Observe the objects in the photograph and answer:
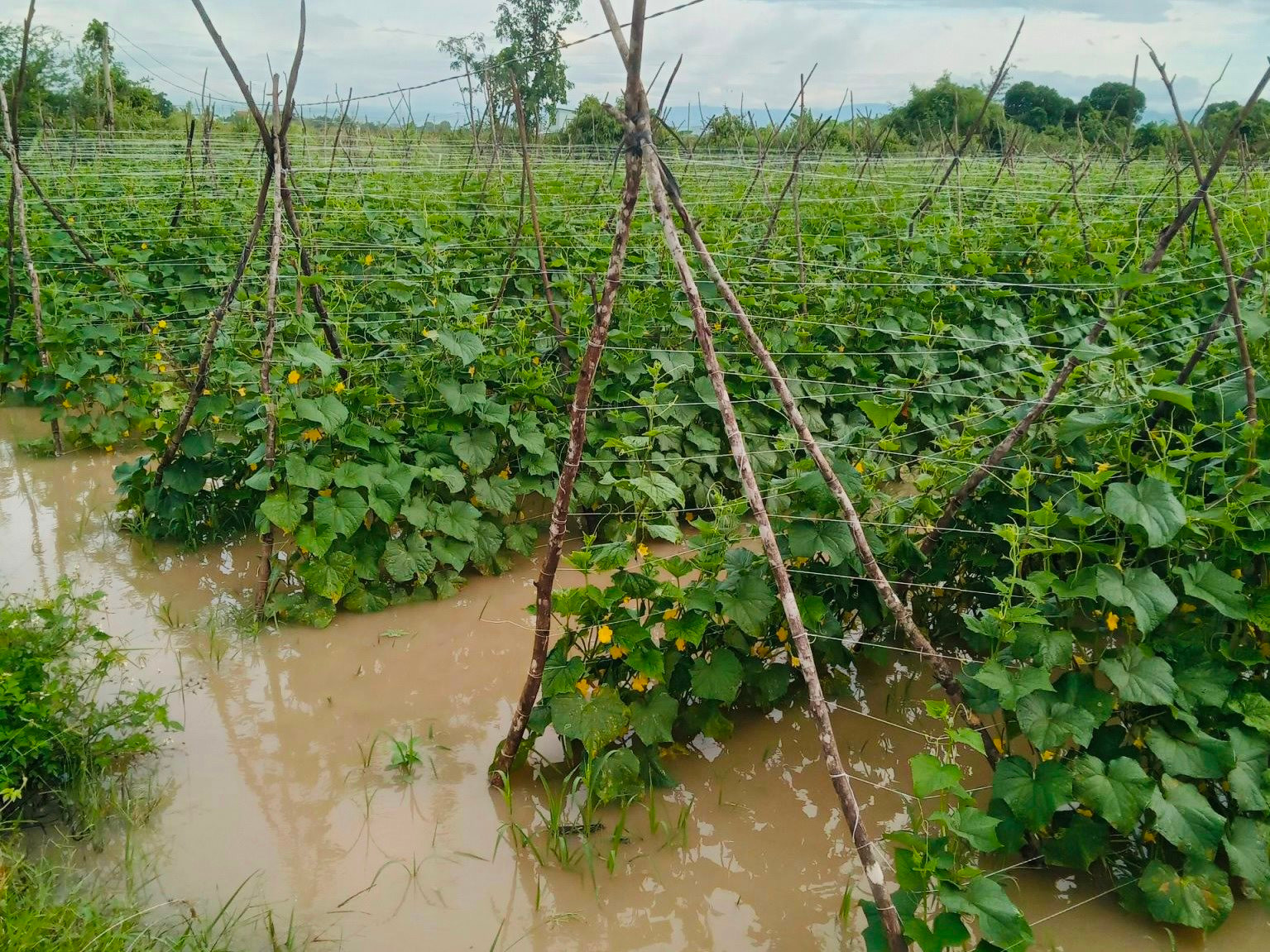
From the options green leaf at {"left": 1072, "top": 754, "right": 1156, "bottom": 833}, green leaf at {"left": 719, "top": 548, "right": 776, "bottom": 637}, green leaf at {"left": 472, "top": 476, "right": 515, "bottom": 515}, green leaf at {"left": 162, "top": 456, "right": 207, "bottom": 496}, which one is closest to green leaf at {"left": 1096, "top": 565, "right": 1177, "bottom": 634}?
green leaf at {"left": 1072, "top": 754, "right": 1156, "bottom": 833}

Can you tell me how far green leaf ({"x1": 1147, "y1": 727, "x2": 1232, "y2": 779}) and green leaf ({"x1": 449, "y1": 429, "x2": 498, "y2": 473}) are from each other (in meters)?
3.21

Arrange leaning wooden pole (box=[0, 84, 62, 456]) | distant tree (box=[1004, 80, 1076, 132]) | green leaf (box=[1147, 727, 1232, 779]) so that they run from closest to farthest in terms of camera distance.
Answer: green leaf (box=[1147, 727, 1232, 779]) → leaning wooden pole (box=[0, 84, 62, 456]) → distant tree (box=[1004, 80, 1076, 132])

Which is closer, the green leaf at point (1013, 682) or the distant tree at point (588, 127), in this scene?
the green leaf at point (1013, 682)

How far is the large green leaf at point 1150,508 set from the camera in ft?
9.13

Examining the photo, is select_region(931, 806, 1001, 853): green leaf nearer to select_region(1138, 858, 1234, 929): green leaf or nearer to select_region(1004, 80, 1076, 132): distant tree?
select_region(1138, 858, 1234, 929): green leaf

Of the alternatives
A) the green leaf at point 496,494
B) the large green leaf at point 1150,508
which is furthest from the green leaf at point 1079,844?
the green leaf at point 496,494

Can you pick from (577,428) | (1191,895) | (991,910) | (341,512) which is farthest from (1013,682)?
(341,512)

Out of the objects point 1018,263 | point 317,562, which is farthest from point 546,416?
point 1018,263

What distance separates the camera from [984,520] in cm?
356

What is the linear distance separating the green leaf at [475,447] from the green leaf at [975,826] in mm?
3046

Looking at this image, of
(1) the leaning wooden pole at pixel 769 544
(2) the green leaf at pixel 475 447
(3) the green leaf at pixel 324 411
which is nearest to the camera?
(1) the leaning wooden pole at pixel 769 544

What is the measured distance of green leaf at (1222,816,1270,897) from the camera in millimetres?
2752

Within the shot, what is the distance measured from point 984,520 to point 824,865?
1372mm

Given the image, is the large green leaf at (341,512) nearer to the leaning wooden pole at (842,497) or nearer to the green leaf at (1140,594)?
the leaning wooden pole at (842,497)
